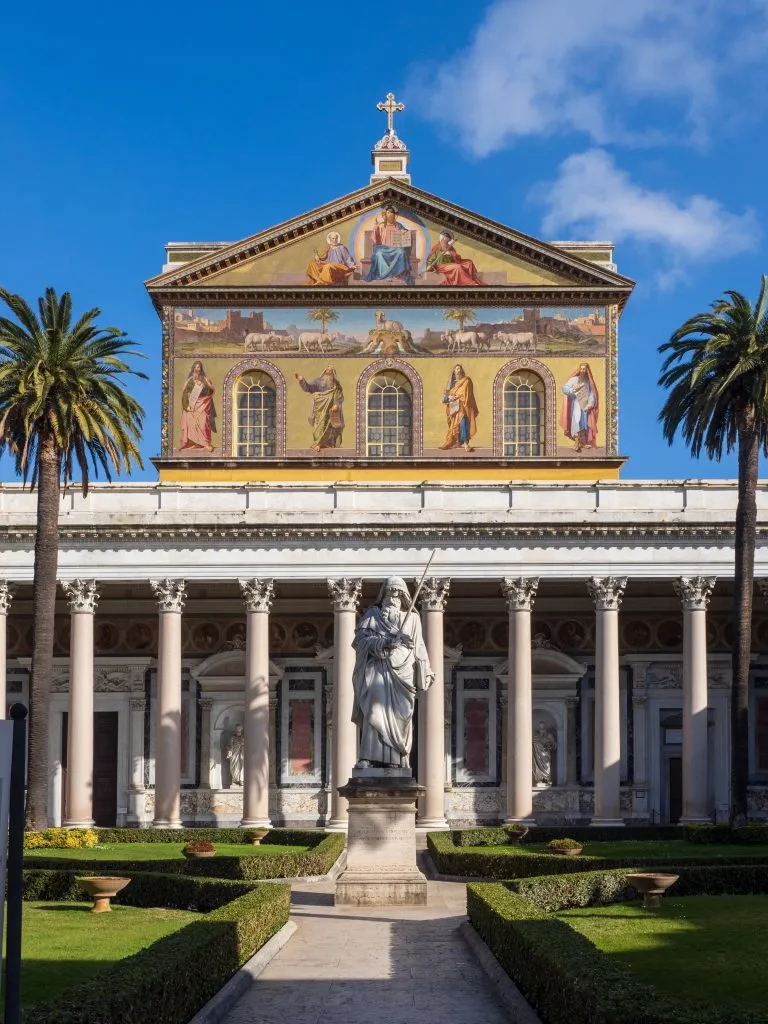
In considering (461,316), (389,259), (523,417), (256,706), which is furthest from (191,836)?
(389,259)

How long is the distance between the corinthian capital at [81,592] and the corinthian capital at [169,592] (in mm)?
1861

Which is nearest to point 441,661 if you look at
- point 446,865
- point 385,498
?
point 385,498

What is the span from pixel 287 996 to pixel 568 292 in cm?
3847

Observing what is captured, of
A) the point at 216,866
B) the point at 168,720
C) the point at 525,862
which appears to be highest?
the point at 168,720

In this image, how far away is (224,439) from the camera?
2099 inches

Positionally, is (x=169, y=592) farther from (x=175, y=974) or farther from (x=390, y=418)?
(x=175, y=974)

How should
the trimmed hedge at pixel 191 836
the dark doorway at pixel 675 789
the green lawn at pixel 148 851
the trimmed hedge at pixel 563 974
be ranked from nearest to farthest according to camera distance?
1. the trimmed hedge at pixel 563 974
2. the green lawn at pixel 148 851
3. the trimmed hedge at pixel 191 836
4. the dark doorway at pixel 675 789

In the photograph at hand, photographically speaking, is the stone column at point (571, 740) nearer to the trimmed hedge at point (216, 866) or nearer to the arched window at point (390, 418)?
the arched window at point (390, 418)

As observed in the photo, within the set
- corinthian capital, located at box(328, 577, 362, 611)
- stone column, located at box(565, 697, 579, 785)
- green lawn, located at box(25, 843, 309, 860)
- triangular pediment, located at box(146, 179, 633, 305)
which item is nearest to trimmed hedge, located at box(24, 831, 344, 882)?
green lawn, located at box(25, 843, 309, 860)

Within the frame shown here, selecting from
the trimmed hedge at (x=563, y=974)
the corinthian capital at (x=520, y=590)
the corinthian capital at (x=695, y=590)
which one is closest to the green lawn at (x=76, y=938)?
the trimmed hedge at (x=563, y=974)

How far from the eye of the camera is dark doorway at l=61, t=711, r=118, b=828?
175 ft

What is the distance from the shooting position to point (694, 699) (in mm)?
47312

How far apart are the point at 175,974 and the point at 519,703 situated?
107 ft

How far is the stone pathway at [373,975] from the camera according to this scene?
16.9 metres
